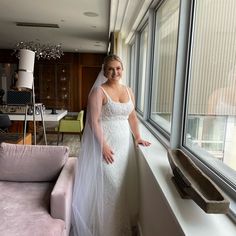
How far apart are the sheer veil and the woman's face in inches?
5.0

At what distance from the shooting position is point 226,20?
50.9 inches

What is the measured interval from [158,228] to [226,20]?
4.07 ft

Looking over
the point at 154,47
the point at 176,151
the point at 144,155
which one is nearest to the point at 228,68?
the point at 176,151

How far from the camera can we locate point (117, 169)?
1.88 metres

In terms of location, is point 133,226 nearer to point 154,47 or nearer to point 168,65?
point 168,65

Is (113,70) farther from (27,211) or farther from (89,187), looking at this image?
(27,211)

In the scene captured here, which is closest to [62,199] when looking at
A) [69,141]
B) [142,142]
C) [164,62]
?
[142,142]

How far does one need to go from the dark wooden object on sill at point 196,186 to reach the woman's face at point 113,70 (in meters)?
0.69

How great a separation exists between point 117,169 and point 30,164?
852 mm

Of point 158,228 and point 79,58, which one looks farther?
point 79,58

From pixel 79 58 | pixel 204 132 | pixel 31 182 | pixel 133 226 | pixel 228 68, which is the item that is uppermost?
pixel 79 58

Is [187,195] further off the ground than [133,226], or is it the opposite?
[187,195]

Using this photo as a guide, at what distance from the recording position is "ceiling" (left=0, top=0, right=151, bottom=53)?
3357mm

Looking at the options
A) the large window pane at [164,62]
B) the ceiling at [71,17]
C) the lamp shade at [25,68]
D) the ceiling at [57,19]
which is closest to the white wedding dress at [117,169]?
the large window pane at [164,62]
